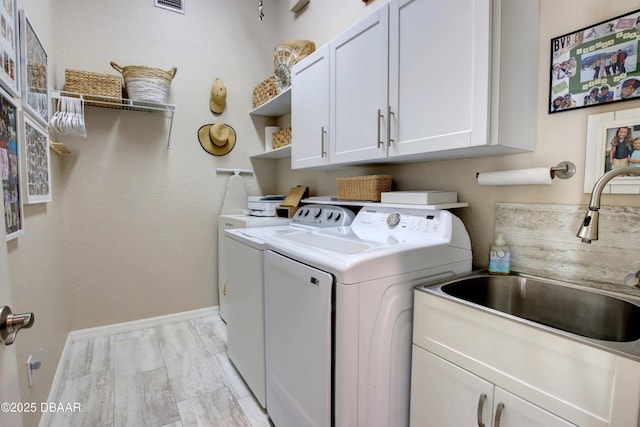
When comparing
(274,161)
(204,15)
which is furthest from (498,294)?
(204,15)

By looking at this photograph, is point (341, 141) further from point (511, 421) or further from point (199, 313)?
point (199, 313)

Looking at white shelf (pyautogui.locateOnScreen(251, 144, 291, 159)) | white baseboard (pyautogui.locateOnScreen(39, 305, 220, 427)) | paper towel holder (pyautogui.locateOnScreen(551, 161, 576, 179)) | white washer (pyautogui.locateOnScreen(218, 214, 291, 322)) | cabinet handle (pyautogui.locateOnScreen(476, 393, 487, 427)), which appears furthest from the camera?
white shelf (pyautogui.locateOnScreen(251, 144, 291, 159))

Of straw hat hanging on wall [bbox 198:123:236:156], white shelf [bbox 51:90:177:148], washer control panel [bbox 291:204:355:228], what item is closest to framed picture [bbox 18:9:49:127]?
white shelf [bbox 51:90:177:148]

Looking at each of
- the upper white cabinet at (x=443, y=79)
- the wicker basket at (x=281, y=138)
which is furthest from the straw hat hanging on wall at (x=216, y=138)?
the upper white cabinet at (x=443, y=79)

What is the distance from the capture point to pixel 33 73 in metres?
1.54

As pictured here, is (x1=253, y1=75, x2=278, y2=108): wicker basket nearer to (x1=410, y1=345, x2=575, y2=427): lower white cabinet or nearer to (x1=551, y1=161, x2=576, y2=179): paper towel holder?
(x1=551, y1=161, x2=576, y2=179): paper towel holder

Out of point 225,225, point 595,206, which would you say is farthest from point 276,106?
point 595,206

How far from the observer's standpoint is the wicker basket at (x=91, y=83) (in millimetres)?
2332

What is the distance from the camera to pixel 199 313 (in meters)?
3.07

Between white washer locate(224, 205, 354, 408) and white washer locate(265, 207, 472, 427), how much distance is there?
145 mm

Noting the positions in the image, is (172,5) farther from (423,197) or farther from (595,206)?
(595,206)

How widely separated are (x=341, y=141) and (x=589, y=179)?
118cm

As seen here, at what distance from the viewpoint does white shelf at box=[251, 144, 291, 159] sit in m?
2.76

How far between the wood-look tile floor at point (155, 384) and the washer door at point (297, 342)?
0.33 metres
